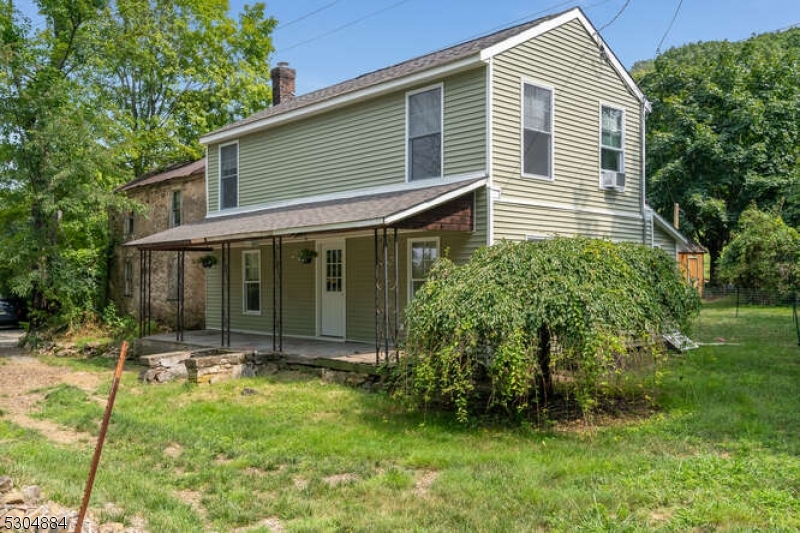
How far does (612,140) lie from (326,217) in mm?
6342

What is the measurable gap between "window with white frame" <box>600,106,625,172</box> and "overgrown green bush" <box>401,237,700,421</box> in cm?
558

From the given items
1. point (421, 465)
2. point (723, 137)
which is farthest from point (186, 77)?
point (421, 465)

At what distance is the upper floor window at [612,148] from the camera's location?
42.1 feet

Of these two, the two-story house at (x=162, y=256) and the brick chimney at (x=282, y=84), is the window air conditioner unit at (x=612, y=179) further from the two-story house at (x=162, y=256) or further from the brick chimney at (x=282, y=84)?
the two-story house at (x=162, y=256)

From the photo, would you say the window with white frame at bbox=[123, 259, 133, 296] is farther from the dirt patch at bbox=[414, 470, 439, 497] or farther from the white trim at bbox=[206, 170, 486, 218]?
the dirt patch at bbox=[414, 470, 439, 497]

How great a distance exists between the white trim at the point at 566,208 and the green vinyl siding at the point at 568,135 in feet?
0.12

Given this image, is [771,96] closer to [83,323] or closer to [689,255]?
[689,255]

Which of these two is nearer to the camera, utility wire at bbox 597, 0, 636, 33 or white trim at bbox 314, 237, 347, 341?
utility wire at bbox 597, 0, 636, 33

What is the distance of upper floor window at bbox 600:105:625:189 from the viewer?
12.8m

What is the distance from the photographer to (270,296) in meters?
14.9

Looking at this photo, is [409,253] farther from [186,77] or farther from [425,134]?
[186,77]

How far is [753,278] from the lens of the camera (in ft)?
62.2

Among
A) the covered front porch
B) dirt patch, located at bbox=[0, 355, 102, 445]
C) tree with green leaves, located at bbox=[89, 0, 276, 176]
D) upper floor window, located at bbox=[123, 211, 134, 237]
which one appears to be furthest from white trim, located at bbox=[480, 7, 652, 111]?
tree with green leaves, located at bbox=[89, 0, 276, 176]

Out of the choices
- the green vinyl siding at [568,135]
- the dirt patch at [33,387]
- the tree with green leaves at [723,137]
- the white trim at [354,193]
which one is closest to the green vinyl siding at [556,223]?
the green vinyl siding at [568,135]
